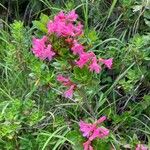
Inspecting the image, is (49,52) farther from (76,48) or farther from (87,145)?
(87,145)

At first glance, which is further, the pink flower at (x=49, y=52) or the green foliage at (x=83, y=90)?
the green foliage at (x=83, y=90)

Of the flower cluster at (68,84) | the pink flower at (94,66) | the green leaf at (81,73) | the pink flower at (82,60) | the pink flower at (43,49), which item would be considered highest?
the pink flower at (43,49)

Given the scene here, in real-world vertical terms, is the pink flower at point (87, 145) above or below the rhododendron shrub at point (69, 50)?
below

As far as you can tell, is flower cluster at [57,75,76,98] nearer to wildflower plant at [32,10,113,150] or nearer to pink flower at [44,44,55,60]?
wildflower plant at [32,10,113,150]

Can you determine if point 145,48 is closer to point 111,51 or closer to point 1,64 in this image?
point 111,51

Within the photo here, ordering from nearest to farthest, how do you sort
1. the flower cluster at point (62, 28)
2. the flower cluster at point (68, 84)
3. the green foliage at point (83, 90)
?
1. the flower cluster at point (62, 28)
2. the flower cluster at point (68, 84)
3. the green foliage at point (83, 90)

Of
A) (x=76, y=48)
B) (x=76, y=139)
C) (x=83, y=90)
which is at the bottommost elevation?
(x=76, y=139)

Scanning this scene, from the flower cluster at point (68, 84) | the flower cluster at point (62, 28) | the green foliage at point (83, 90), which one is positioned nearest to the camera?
the flower cluster at point (62, 28)

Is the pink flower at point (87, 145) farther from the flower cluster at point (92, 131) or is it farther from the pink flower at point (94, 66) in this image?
the pink flower at point (94, 66)

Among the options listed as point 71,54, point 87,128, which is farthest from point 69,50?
point 87,128

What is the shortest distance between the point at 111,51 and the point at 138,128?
0.40m

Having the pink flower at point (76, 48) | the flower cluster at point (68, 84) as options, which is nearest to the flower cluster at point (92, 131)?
the flower cluster at point (68, 84)

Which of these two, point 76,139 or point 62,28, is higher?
point 62,28

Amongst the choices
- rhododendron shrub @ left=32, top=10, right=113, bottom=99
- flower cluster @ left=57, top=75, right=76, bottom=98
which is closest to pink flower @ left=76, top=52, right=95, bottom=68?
rhododendron shrub @ left=32, top=10, right=113, bottom=99
